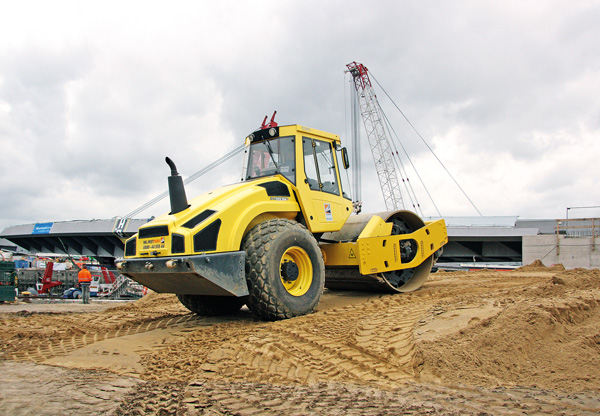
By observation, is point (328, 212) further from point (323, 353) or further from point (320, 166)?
point (323, 353)

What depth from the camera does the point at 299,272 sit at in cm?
670

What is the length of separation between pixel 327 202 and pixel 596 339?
165 inches

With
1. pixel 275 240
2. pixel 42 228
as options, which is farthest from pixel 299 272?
pixel 42 228

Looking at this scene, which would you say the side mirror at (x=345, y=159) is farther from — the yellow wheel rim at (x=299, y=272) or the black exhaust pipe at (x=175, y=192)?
the black exhaust pipe at (x=175, y=192)

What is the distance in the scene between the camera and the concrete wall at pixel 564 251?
23.8 meters

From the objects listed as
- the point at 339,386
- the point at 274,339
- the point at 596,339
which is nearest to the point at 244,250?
the point at 274,339

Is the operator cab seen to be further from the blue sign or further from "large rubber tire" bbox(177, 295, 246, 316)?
the blue sign

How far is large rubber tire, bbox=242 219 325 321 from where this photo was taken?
593 centimetres

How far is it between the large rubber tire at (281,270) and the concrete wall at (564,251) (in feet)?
71.0

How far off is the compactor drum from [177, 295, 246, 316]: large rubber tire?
0.05ft

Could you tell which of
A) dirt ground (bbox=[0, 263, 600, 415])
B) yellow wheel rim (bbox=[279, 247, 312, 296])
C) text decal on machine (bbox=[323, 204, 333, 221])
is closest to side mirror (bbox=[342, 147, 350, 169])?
text decal on machine (bbox=[323, 204, 333, 221])

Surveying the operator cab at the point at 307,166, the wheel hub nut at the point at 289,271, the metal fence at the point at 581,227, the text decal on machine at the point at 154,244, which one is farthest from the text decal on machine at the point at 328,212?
the metal fence at the point at 581,227

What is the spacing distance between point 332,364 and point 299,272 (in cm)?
247

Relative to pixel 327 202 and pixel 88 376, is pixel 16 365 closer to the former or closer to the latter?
pixel 88 376
